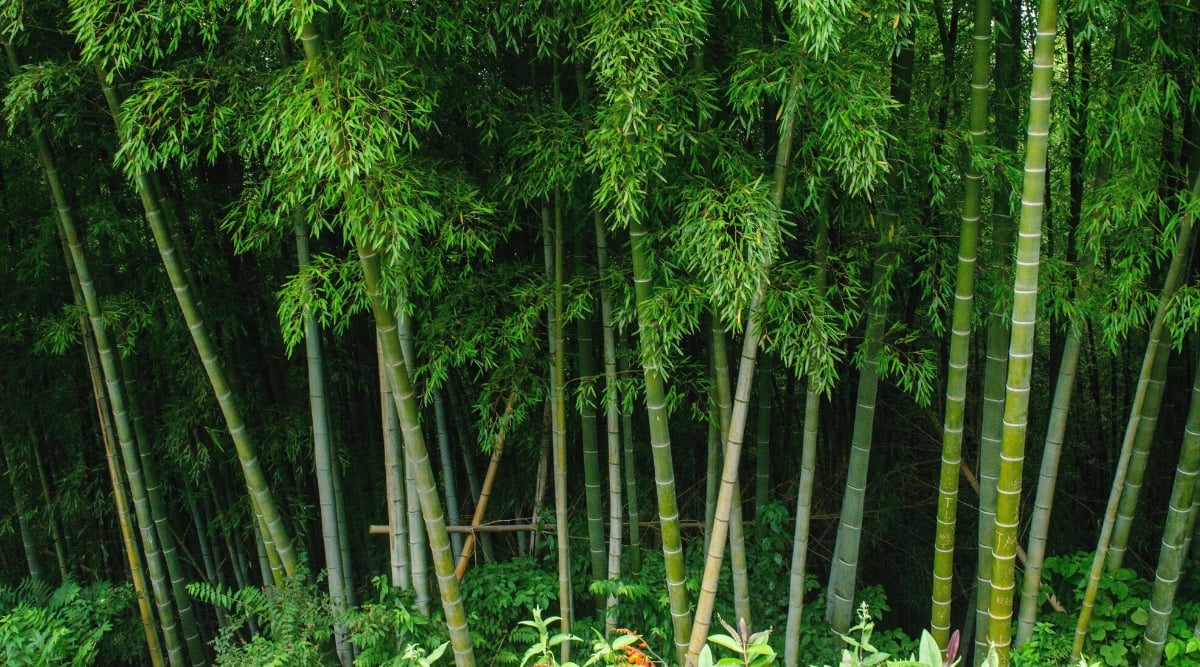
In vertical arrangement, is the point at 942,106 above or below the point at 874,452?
above

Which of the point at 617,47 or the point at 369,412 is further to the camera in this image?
the point at 369,412

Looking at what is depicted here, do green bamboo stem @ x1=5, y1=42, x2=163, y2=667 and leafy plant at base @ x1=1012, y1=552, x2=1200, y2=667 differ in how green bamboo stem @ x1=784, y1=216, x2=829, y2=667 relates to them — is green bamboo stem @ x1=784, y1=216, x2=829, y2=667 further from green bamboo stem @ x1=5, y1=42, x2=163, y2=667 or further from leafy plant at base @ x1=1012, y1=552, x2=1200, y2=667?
green bamboo stem @ x1=5, y1=42, x2=163, y2=667

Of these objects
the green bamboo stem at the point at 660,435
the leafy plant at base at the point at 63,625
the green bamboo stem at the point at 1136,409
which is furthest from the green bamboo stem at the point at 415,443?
the green bamboo stem at the point at 1136,409

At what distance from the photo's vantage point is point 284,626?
13.2 ft

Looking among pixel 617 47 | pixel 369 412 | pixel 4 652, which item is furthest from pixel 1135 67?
pixel 4 652

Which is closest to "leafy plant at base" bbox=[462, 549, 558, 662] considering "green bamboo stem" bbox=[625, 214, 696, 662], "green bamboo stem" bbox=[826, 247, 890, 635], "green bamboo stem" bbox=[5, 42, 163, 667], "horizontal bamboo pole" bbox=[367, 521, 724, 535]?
"horizontal bamboo pole" bbox=[367, 521, 724, 535]

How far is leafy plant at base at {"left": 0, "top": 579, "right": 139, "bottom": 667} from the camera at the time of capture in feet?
13.3

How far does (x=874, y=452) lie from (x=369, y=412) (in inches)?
118

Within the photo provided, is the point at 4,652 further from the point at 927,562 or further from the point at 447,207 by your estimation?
the point at 927,562

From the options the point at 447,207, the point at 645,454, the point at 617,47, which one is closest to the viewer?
the point at 617,47

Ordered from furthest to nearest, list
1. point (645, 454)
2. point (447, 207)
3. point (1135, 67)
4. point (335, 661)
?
point (645, 454), point (335, 661), point (447, 207), point (1135, 67)

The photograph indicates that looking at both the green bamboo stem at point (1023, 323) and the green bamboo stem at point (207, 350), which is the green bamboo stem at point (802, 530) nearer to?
the green bamboo stem at point (1023, 323)

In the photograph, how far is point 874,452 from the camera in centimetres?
528

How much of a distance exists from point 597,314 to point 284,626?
204 cm
